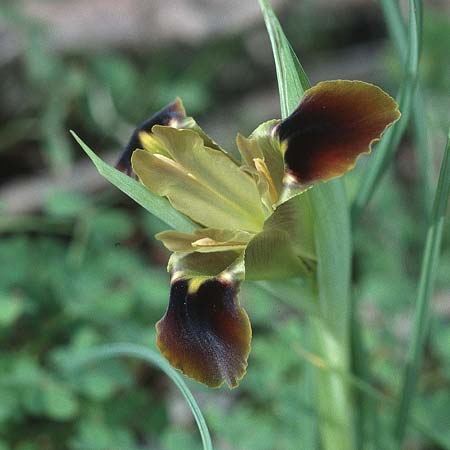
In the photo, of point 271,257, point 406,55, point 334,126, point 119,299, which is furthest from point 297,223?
point 119,299

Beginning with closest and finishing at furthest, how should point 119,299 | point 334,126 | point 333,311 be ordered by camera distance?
point 334,126 < point 333,311 < point 119,299

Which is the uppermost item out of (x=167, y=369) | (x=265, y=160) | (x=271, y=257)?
(x=265, y=160)

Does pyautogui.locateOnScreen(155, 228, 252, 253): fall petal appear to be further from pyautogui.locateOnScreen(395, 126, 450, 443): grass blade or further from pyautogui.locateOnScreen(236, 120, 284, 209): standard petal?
pyautogui.locateOnScreen(395, 126, 450, 443): grass blade

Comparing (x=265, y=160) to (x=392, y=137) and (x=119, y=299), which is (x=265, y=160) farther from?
(x=119, y=299)

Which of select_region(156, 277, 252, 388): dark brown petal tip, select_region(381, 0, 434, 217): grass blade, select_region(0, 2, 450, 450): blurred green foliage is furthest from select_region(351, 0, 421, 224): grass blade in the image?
select_region(156, 277, 252, 388): dark brown petal tip

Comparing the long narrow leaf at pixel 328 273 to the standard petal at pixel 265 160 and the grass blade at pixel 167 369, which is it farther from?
the grass blade at pixel 167 369

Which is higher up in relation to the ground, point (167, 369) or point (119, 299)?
point (167, 369)

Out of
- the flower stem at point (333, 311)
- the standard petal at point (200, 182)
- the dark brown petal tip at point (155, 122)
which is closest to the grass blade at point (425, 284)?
the flower stem at point (333, 311)
